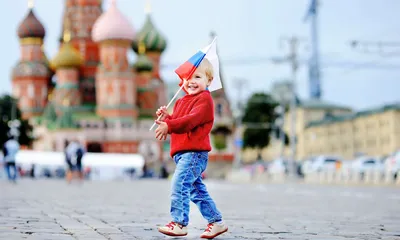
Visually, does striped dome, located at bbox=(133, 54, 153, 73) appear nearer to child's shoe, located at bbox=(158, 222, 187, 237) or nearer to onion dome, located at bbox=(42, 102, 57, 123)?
onion dome, located at bbox=(42, 102, 57, 123)

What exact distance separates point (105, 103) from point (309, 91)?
8157 cm

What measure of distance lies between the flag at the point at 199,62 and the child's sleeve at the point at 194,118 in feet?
0.69

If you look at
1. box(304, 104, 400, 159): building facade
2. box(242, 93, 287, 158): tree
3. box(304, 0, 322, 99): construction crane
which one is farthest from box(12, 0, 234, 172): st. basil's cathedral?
box(304, 0, 322, 99): construction crane

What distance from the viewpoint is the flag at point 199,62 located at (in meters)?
6.45

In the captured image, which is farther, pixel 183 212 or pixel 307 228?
pixel 307 228

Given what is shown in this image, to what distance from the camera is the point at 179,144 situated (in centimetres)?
641

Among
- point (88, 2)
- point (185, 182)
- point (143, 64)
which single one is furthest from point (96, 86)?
point (185, 182)

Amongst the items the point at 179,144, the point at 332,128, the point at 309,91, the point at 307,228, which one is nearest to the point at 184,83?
the point at 179,144

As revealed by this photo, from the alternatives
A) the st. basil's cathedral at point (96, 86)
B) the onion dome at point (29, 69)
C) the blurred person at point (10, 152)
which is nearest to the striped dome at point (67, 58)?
the st. basil's cathedral at point (96, 86)

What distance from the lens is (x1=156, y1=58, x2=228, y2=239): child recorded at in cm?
630

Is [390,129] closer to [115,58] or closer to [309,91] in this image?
[115,58]

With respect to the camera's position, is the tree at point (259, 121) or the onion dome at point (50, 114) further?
the tree at point (259, 121)

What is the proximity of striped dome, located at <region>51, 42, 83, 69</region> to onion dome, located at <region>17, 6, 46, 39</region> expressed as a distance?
201 inches

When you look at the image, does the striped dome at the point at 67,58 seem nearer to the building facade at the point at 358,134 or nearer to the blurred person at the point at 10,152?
the building facade at the point at 358,134
